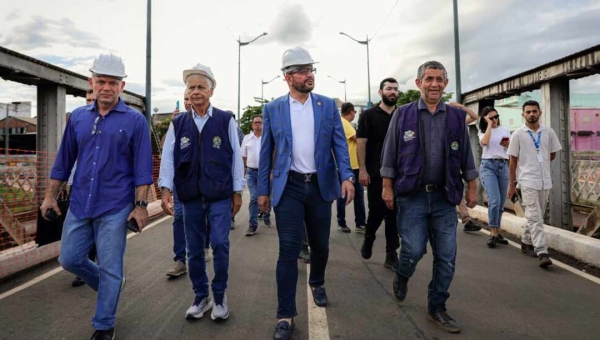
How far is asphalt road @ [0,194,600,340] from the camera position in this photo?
3.29 m

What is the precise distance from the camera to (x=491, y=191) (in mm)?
6441

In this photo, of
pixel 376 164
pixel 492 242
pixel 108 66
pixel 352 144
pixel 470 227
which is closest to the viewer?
pixel 108 66

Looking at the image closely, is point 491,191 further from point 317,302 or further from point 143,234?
point 143,234

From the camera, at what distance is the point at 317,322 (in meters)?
3.44

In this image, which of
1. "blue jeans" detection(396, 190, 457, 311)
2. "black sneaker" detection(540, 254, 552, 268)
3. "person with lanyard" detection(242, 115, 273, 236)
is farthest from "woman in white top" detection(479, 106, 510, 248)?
"person with lanyard" detection(242, 115, 273, 236)

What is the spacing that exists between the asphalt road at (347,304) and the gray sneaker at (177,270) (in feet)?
0.34

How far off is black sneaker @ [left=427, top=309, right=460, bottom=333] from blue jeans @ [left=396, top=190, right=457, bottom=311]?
4cm

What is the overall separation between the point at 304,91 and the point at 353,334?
193 cm

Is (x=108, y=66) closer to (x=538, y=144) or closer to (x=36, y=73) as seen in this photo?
(x=538, y=144)

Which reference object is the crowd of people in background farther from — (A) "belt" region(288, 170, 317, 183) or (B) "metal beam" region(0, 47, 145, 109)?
(B) "metal beam" region(0, 47, 145, 109)

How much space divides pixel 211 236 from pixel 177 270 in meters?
1.50

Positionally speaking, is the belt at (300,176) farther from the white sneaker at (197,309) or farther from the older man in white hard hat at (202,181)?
the white sneaker at (197,309)

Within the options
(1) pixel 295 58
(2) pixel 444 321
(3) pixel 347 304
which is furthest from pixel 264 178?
(2) pixel 444 321

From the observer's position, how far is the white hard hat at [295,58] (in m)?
3.39
